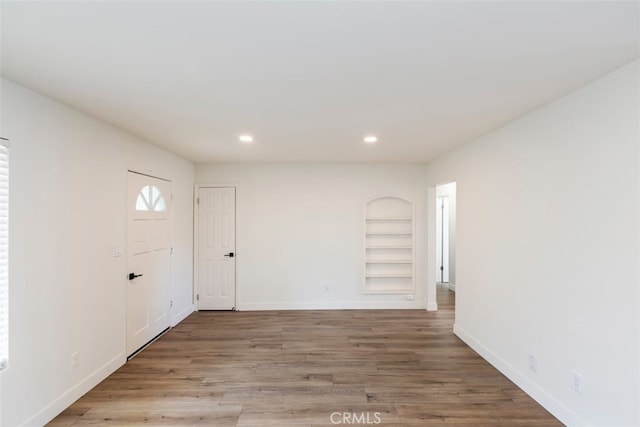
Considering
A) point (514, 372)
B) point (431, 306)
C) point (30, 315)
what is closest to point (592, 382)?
point (514, 372)

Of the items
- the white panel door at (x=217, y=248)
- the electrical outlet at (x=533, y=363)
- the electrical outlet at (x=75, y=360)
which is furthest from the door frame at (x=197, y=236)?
the electrical outlet at (x=533, y=363)

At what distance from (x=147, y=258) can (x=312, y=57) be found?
3.16 metres

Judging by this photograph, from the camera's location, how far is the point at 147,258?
140 inches

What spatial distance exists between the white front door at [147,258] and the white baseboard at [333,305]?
1.39 meters

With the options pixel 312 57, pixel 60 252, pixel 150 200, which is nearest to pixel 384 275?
pixel 150 200

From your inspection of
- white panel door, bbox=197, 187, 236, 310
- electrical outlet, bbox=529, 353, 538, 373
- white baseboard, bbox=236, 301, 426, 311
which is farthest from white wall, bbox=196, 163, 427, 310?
electrical outlet, bbox=529, 353, 538, 373

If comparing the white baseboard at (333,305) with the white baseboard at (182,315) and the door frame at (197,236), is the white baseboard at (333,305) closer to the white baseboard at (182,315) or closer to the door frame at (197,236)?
the door frame at (197,236)

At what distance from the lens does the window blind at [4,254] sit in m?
1.91

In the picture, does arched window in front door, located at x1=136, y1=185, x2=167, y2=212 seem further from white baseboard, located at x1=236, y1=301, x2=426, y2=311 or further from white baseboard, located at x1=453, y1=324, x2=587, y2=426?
white baseboard, located at x1=453, y1=324, x2=587, y2=426

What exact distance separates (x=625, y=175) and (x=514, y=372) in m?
1.99

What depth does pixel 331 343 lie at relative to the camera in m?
3.66

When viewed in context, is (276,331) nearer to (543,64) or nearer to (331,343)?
(331,343)

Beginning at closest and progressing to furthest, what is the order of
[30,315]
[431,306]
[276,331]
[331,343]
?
[30,315] → [331,343] → [276,331] → [431,306]

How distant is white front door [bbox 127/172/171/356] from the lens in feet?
10.7
